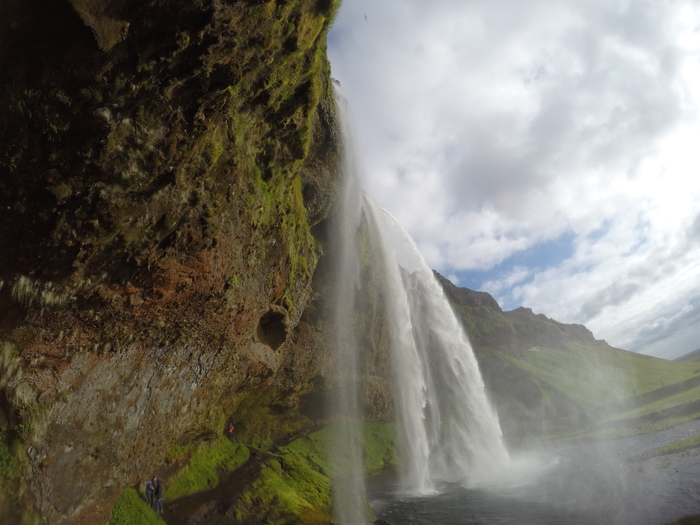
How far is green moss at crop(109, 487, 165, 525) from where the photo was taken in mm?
13859

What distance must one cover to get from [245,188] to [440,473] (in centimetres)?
3250

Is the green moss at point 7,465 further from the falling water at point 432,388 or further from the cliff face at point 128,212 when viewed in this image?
the falling water at point 432,388

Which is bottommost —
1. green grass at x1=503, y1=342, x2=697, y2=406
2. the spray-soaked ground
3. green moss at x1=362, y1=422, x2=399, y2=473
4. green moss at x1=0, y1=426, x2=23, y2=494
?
the spray-soaked ground

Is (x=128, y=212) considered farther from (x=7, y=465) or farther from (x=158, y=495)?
(x=158, y=495)

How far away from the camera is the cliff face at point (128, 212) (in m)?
8.16

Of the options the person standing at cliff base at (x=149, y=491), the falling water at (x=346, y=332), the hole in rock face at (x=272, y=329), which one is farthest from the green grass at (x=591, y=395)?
the person standing at cliff base at (x=149, y=491)

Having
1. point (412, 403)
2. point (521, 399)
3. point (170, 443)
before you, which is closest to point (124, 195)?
point (170, 443)

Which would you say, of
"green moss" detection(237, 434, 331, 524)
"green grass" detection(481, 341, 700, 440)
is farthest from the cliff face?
"green grass" detection(481, 341, 700, 440)

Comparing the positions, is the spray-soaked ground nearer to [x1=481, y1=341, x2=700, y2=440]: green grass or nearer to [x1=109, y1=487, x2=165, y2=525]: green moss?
[x1=109, y1=487, x2=165, y2=525]: green moss

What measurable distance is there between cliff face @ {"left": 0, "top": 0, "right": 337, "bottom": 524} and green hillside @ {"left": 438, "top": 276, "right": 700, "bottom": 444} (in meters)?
52.3

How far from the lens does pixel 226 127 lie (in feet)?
39.2

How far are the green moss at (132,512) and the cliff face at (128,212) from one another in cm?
64

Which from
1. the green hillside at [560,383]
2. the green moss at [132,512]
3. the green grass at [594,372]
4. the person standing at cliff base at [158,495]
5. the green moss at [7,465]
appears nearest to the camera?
the green moss at [7,465]

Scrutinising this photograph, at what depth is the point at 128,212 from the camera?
1020 cm
